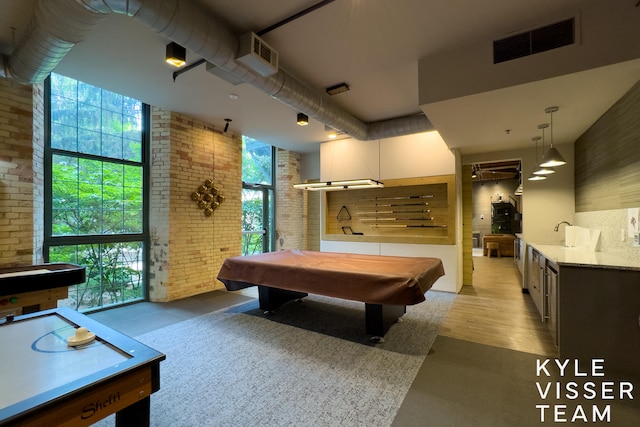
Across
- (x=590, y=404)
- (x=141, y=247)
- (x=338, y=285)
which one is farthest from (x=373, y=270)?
(x=141, y=247)

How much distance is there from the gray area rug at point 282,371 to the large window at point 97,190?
66.8 inches

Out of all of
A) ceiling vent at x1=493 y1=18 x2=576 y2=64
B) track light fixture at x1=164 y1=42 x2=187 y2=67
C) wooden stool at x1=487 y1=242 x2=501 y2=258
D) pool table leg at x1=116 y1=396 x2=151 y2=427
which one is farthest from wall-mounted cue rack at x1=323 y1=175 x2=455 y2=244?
wooden stool at x1=487 y1=242 x2=501 y2=258

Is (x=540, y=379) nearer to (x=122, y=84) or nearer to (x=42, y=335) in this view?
(x=42, y=335)

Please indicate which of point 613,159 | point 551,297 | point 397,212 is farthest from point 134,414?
point 397,212

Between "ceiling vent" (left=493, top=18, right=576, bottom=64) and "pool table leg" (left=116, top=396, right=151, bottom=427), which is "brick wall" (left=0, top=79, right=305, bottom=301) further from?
"ceiling vent" (left=493, top=18, right=576, bottom=64)

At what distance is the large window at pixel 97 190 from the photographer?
4.01m

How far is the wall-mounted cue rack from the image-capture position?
544 centimetres

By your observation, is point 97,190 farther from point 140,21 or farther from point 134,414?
point 134,414

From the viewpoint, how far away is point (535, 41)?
2652mm

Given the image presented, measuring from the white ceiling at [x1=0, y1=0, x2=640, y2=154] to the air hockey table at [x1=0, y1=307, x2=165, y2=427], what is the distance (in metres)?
2.68

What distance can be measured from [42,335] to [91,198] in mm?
3467

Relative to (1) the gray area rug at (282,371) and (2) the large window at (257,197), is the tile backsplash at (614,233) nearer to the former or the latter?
(1) the gray area rug at (282,371)

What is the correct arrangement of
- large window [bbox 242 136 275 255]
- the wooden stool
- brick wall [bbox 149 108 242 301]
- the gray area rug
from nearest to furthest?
the gray area rug < brick wall [bbox 149 108 242 301] < large window [bbox 242 136 275 255] < the wooden stool

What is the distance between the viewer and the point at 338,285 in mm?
3162
